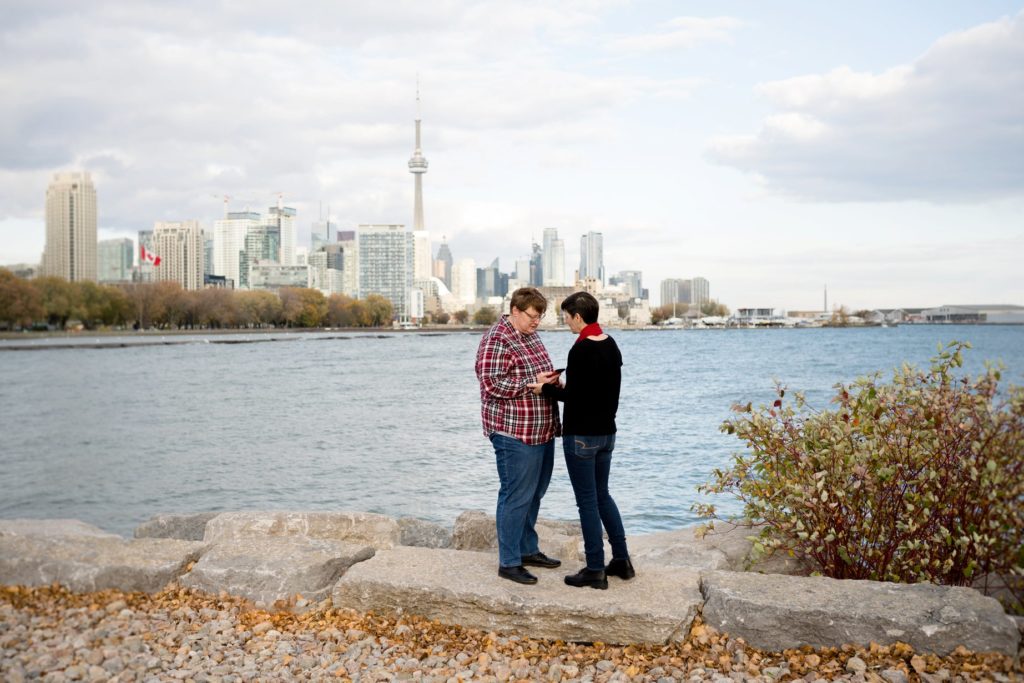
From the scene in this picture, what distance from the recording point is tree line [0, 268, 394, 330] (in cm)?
11469

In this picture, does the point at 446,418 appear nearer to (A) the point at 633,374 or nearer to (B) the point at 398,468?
(B) the point at 398,468

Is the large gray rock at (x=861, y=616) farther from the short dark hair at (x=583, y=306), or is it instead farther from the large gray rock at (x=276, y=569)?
the large gray rock at (x=276, y=569)

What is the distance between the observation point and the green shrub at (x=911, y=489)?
6.35 meters

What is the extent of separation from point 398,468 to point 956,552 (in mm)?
15978

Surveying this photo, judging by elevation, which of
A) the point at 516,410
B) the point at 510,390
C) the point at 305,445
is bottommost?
the point at 305,445

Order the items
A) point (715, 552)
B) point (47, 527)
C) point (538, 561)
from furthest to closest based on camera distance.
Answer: point (47, 527) < point (715, 552) < point (538, 561)

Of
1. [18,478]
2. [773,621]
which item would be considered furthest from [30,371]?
[773,621]

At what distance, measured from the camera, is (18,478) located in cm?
2112

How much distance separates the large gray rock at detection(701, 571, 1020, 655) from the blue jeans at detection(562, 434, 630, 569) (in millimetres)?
859

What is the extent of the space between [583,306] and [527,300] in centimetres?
48

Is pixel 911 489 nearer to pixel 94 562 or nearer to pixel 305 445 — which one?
→ pixel 94 562

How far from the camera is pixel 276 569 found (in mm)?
6941

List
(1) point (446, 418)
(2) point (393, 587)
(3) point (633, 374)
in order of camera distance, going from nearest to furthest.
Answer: (2) point (393, 587) < (1) point (446, 418) < (3) point (633, 374)

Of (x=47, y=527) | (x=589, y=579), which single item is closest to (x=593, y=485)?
(x=589, y=579)
